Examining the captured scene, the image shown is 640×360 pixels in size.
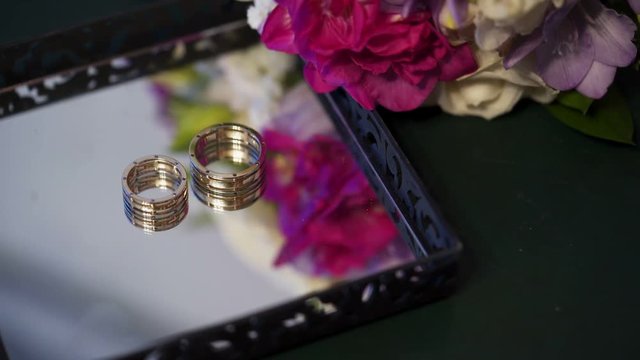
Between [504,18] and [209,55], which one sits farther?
[209,55]

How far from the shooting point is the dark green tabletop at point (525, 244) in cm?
55

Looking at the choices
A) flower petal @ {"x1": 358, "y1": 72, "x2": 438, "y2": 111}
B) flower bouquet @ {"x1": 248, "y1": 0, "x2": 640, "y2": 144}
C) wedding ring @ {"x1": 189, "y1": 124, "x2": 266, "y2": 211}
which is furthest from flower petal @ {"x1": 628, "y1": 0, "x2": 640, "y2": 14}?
wedding ring @ {"x1": 189, "y1": 124, "x2": 266, "y2": 211}

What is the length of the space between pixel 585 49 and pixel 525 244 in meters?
0.11

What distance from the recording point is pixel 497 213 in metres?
0.61

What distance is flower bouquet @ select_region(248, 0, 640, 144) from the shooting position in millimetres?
563

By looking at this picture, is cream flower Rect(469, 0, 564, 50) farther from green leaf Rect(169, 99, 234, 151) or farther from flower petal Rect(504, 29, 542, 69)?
green leaf Rect(169, 99, 234, 151)

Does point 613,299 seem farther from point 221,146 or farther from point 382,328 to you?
point 221,146

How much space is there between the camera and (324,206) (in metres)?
0.61

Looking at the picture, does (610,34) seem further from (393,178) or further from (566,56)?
(393,178)

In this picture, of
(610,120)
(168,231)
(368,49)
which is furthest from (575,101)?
(168,231)

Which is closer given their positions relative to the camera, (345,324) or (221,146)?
(345,324)

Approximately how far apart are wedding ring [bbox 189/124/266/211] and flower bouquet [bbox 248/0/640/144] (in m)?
0.06

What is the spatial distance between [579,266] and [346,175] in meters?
0.14

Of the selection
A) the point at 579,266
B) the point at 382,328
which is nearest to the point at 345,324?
the point at 382,328
